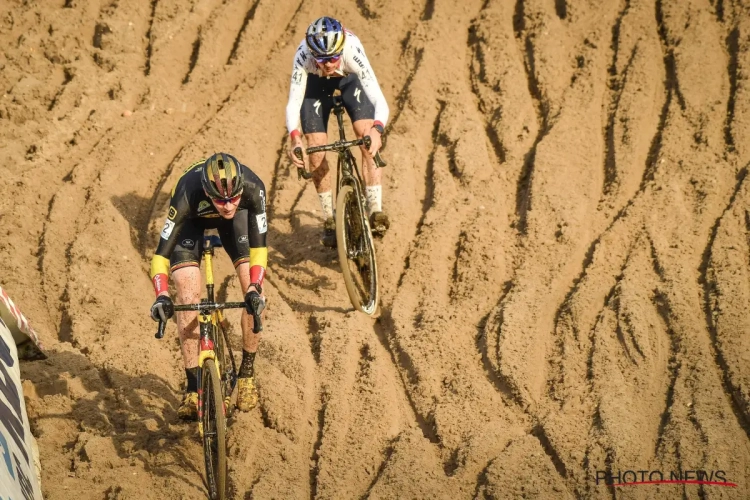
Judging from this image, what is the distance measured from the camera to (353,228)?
8.64 metres

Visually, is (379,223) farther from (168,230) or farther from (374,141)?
(168,230)

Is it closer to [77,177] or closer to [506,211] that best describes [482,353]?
[506,211]

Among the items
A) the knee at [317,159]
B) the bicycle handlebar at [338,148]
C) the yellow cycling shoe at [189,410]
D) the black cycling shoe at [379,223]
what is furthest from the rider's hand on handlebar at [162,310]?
the black cycling shoe at [379,223]

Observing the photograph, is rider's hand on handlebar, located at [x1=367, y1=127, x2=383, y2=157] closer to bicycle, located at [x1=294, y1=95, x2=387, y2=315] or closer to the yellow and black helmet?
bicycle, located at [x1=294, y1=95, x2=387, y2=315]

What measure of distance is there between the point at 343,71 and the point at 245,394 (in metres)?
3.54

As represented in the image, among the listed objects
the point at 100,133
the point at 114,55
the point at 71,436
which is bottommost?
the point at 71,436

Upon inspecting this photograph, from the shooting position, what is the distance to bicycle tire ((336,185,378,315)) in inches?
320

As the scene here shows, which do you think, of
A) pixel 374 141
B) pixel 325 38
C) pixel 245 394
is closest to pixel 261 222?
pixel 245 394

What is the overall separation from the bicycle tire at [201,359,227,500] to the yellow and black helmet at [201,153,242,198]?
1.26 m

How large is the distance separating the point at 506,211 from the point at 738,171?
2.44m

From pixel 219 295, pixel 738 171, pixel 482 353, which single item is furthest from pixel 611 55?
pixel 219 295

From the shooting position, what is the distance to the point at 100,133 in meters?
11.1

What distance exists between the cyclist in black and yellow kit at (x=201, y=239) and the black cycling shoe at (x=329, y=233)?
1.80 m

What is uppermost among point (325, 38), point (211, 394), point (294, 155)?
point (325, 38)
